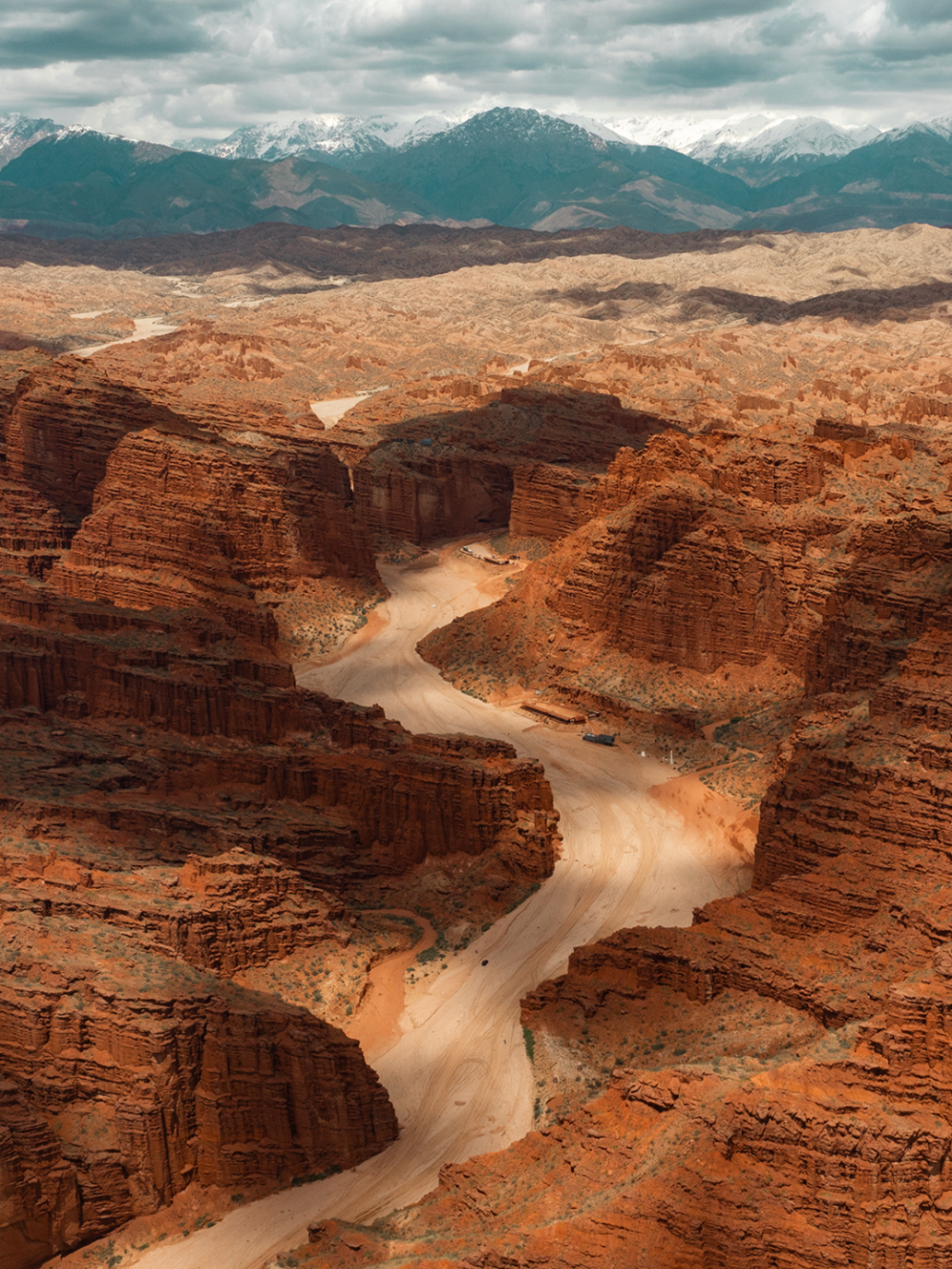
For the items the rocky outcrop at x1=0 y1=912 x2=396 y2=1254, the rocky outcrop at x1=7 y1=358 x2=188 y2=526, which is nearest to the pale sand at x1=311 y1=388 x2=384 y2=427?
the rocky outcrop at x1=7 y1=358 x2=188 y2=526

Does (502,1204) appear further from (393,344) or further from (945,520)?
(393,344)

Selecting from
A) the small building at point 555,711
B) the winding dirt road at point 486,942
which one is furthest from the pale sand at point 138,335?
the small building at point 555,711

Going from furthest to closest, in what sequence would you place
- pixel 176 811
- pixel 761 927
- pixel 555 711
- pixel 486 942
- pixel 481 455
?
pixel 481 455
pixel 555 711
pixel 176 811
pixel 486 942
pixel 761 927

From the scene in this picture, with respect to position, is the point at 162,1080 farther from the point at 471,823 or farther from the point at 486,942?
the point at 471,823

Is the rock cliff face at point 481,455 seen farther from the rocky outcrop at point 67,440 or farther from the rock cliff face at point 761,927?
the rocky outcrop at point 67,440

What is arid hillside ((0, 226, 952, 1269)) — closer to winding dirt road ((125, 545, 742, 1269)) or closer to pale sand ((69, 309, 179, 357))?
winding dirt road ((125, 545, 742, 1269))

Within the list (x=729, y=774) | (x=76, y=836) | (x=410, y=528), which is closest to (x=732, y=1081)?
(x=76, y=836)

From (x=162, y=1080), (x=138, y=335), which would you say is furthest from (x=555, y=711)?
(x=138, y=335)

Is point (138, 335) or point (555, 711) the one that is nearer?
point (555, 711)
